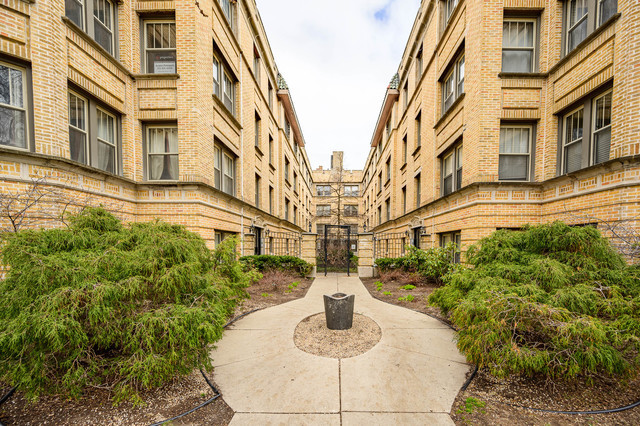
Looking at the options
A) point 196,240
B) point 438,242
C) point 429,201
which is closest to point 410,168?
point 429,201

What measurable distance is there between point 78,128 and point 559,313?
10.00 meters

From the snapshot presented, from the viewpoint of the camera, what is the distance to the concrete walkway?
255cm

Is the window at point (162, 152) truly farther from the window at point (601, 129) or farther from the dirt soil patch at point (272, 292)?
the window at point (601, 129)

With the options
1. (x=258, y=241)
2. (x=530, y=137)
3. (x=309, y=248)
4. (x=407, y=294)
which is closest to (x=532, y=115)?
(x=530, y=137)

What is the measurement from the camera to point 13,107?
505cm

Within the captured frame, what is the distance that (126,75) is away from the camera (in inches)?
296

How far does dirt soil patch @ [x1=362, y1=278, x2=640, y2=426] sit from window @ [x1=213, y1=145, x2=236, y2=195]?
356 inches

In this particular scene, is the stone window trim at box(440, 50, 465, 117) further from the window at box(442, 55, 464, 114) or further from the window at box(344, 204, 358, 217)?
the window at box(344, 204, 358, 217)

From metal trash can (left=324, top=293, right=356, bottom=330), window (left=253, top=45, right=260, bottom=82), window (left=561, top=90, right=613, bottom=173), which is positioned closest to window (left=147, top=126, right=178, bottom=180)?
metal trash can (left=324, top=293, right=356, bottom=330)

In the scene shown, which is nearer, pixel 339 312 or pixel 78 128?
pixel 339 312

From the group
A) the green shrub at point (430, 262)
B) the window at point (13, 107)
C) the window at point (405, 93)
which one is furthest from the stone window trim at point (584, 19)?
the window at point (13, 107)

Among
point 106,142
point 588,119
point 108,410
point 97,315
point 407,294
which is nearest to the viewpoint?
point 97,315

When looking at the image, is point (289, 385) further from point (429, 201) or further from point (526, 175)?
point (429, 201)

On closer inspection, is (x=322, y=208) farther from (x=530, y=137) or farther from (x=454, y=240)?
(x=530, y=137)
